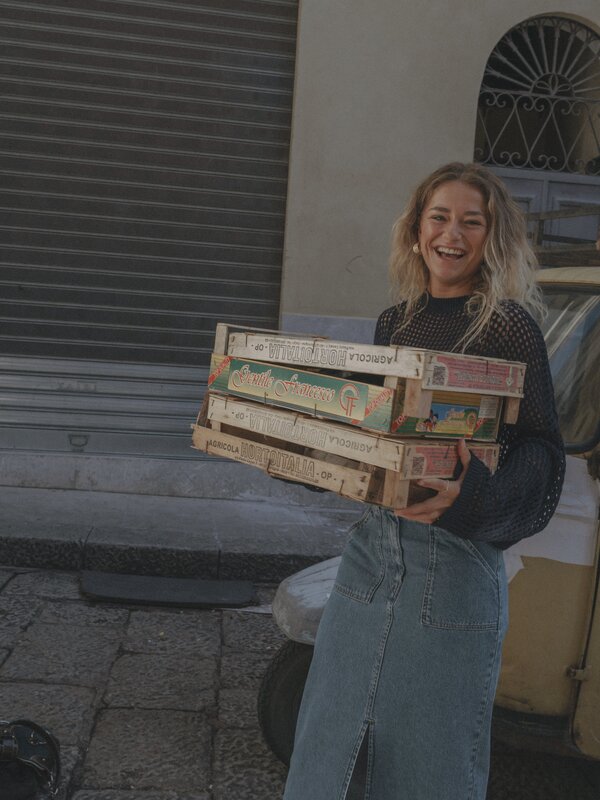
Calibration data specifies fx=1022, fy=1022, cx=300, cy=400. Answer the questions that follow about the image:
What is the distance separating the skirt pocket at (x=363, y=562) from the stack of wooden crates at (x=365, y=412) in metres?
0.14

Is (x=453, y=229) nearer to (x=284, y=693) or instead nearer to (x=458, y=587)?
(x=458, y=587)

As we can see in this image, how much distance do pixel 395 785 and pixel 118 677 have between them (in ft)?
7.71

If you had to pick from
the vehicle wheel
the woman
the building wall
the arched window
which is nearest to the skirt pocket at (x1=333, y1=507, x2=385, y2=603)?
the woman

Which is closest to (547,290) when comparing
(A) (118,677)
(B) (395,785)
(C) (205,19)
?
(B) (395,785)

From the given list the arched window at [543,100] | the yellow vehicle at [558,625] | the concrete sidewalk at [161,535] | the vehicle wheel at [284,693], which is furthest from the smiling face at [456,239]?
the arched window at [543,100]

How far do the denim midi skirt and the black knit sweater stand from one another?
0.09m

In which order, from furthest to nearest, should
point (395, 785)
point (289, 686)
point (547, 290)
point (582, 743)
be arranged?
point (547, 290) < point (289, 686) < point (582, 743) < point (395, 785)

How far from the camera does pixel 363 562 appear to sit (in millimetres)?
2131

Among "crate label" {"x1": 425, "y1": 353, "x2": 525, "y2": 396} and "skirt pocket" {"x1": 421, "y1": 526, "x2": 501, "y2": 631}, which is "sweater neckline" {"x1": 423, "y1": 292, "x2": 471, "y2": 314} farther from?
"skirt pocket" {"x1": 421, "y1": 526, "x2": 501, "y2": 631}

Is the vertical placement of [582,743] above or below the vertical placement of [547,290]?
below

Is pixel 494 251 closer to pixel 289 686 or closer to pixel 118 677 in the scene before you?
pixel 289 686

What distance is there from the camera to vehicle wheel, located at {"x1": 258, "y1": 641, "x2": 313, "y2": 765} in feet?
10.6

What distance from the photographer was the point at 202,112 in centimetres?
756

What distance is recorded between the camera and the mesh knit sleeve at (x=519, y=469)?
193cm
